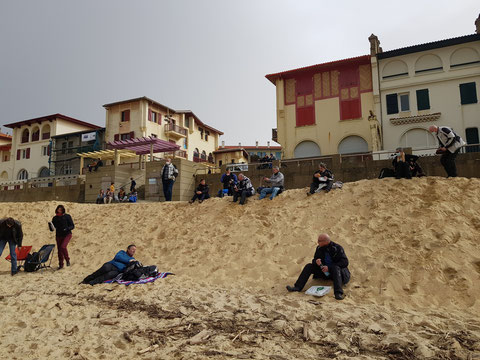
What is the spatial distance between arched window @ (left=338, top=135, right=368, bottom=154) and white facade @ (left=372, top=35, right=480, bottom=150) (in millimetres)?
1589

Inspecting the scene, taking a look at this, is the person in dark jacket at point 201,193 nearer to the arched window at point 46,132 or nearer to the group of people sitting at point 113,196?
the group of people sitting at point 113,196

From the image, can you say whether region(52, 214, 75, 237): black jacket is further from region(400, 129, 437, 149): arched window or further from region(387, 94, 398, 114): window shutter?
region(387, 94, 398, 114): window shutter

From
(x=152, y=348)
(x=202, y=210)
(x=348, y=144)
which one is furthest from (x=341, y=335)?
(x=348, y=144)

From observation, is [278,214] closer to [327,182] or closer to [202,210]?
[327,182]

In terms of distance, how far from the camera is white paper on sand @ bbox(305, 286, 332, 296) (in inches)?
235

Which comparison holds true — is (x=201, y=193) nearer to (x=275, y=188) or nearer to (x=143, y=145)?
(x=275, y=188)

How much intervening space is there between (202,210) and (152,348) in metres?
8.17

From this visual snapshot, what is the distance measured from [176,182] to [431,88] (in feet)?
66.4

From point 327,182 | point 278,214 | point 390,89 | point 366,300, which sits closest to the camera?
point 366,300

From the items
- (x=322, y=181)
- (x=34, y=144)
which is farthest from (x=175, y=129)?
(x=322, y=181)

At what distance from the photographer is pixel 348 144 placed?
26906mm

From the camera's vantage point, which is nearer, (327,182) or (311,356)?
(311,356)

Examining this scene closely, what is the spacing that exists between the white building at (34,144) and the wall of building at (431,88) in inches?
1472

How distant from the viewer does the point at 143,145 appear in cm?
2398
